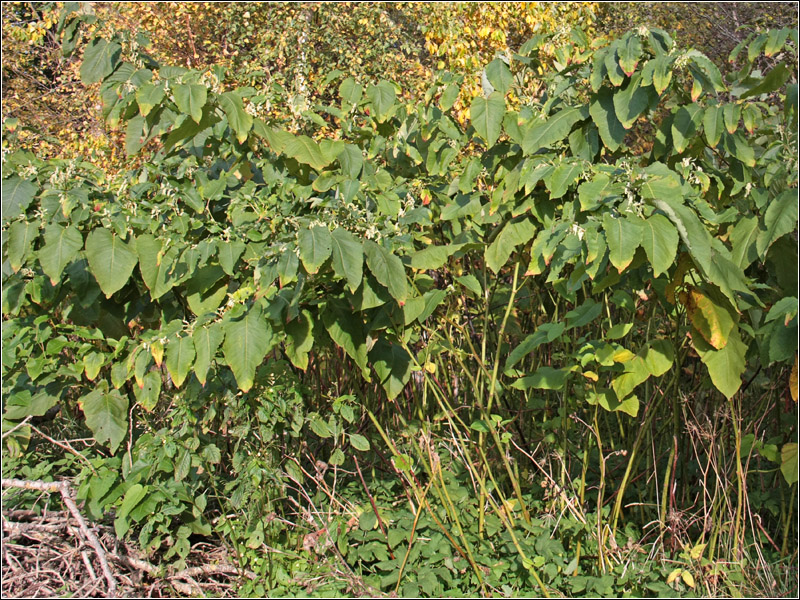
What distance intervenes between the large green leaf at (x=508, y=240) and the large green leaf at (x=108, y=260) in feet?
3.66

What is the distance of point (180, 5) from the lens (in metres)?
7.45

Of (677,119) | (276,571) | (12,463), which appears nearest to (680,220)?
(677,119)

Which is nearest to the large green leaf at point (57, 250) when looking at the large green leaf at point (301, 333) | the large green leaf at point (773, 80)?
the large green leaf at point (301, 333)

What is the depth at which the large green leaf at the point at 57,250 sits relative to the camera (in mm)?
2359

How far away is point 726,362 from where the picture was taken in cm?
209

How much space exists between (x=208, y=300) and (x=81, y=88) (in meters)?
5.96

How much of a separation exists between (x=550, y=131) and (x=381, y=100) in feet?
2.31

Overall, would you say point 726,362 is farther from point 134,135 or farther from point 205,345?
point 134,135

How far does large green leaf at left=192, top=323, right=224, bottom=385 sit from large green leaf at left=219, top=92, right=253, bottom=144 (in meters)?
0.67

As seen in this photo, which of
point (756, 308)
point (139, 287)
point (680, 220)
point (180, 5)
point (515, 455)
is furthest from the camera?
point (180, 5)

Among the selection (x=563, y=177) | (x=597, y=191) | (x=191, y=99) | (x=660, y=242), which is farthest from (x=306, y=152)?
(x=660, y=242)

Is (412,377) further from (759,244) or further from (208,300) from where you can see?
(759,244)

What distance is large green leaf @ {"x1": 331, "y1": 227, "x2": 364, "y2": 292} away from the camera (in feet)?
6.77

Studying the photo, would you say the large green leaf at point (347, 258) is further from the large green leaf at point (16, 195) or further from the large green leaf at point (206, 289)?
the large green leaf at point (16, 195)
